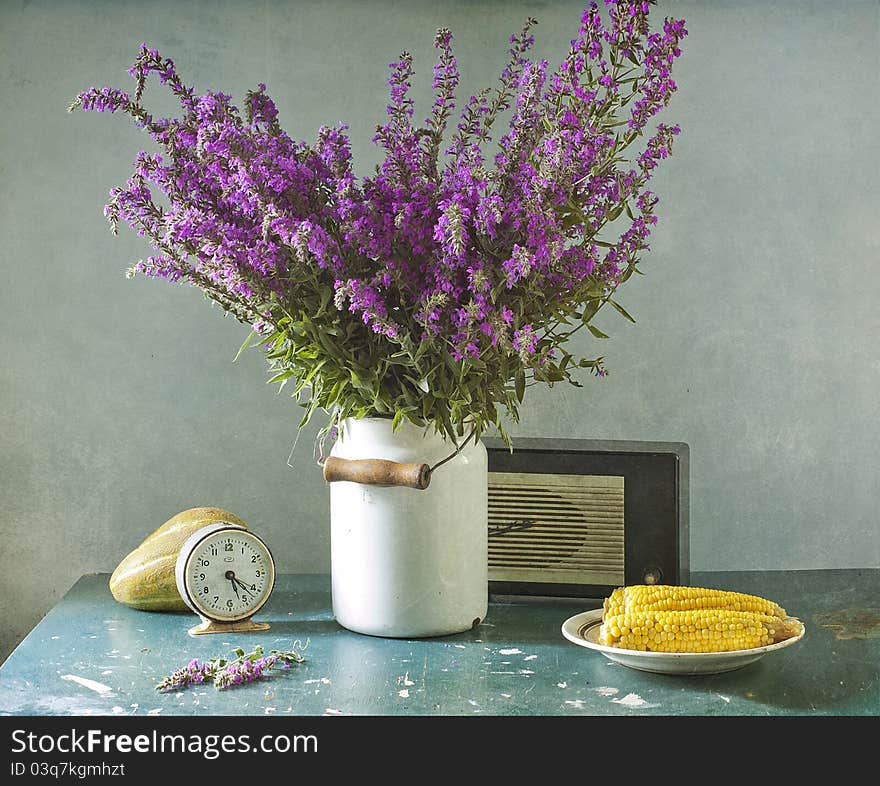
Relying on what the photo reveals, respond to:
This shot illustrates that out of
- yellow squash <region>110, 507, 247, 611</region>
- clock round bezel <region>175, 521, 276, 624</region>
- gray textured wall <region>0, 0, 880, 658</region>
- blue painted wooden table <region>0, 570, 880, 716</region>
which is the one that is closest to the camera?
blue painted wooden table <region>0, 570, 880, 716</region>

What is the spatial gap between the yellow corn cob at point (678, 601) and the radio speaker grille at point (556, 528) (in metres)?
0.21

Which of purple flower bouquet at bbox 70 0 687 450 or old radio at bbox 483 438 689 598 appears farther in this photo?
old radio at bbox 483 438 689 598

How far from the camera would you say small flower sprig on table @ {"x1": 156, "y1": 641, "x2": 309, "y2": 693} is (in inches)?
41.3

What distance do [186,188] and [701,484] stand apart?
3.15 feet

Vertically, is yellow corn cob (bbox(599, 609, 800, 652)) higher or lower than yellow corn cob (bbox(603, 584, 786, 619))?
lower

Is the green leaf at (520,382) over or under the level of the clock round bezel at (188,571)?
over

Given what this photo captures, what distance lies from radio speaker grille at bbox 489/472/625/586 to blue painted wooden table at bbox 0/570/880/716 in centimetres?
5

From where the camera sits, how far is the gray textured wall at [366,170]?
160 cm

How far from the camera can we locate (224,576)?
4.05 ft

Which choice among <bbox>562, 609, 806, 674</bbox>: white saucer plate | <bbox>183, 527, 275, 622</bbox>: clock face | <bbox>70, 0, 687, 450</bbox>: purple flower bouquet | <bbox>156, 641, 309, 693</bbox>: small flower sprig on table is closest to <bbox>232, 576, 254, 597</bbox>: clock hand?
<bbox>183, 527, 275, 622</bbox>: clock face

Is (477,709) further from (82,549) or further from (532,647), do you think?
(82,549)

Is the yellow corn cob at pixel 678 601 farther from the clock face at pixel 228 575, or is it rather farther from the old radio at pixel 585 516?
the clock face at pixel 228 575

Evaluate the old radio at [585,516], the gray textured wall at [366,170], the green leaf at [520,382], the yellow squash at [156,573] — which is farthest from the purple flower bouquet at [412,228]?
the gray textured wall at [366,170]

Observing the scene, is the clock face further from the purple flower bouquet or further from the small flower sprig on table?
the purple flower bouquet
